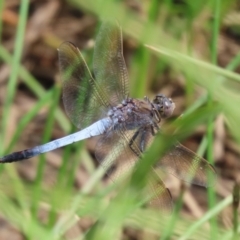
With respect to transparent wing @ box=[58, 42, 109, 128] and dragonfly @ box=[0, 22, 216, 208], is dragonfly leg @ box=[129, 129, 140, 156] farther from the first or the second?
transparent wing @ box=[58, 42, 109, 128]

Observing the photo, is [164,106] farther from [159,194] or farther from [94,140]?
[94,140]

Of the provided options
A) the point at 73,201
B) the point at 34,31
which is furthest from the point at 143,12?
the point at 73,201

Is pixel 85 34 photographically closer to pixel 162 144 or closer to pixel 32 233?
pixel 32 233

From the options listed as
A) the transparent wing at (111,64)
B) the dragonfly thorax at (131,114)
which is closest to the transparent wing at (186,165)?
the dragonfly thorax at (131,114)

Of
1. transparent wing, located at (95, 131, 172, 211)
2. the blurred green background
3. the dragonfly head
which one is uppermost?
the dragonfly head

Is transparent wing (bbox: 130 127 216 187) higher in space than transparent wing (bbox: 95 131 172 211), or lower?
higher

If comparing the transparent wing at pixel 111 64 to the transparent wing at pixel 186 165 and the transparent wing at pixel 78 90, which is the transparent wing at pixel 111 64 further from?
the transparent wing at pixel 186 165

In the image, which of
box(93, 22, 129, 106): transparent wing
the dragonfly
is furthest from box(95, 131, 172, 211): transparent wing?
box(93, 22, 129, 106): transparent wing
